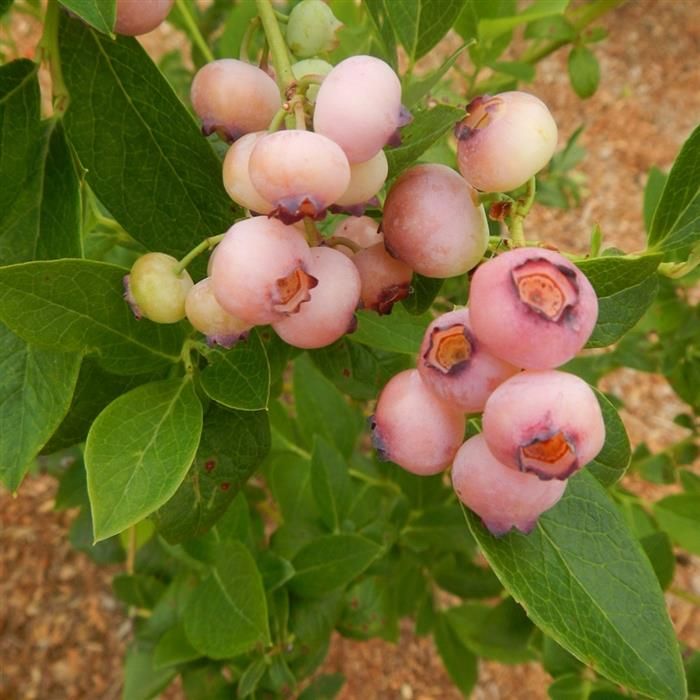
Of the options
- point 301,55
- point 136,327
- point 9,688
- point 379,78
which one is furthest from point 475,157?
point 9,688

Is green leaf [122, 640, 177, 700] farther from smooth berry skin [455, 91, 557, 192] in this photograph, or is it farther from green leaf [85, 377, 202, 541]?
smooth berry skin [455, 91, 557, 192]

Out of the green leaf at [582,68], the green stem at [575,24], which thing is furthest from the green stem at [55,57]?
the green leaf at [582,68]

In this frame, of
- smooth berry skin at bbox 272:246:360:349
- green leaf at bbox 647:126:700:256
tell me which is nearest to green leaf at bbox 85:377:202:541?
smooth berry skin at bbox 272:246:360:349

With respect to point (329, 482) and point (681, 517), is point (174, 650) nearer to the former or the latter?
point (329, 482)

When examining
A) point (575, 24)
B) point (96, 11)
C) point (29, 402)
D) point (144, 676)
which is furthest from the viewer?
point (575, 24)

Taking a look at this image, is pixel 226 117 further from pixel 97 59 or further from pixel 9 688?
pixel 9 688

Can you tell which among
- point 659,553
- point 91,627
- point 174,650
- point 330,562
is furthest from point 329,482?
point 91,627
